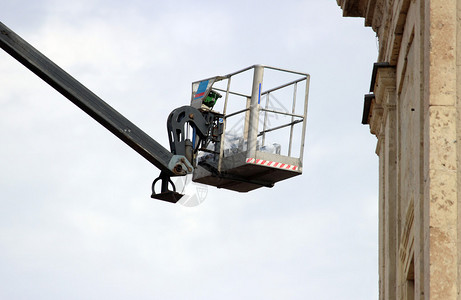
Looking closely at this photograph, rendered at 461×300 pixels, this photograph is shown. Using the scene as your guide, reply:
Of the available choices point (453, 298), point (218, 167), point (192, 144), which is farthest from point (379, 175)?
point (453, 298)

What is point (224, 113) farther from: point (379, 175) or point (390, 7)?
point (390, 7)

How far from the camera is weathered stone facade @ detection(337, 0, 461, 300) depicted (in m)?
12.6

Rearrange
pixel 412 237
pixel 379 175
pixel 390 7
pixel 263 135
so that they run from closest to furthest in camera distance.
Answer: pixel 412 237, pixel 390 7, pixel 379 175, pixel 263 135

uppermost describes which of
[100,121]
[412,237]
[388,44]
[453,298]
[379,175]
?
[388,44]

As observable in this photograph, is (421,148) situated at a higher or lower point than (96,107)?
lower

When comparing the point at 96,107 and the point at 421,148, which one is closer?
the point at 421,148

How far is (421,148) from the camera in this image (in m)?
13.6

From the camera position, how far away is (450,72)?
43.5 ft

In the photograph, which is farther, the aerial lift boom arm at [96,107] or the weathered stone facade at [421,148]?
the aerial lift boom arm at [96,107]

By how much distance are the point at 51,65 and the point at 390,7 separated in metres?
5.95

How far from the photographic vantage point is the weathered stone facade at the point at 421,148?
12.6 m

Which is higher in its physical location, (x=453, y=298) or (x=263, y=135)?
(x=263, y=135)

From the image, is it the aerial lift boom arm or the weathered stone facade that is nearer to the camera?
the weathered stone facade

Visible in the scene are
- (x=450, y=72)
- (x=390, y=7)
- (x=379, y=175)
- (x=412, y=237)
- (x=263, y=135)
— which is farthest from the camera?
(x=263, y=135)
